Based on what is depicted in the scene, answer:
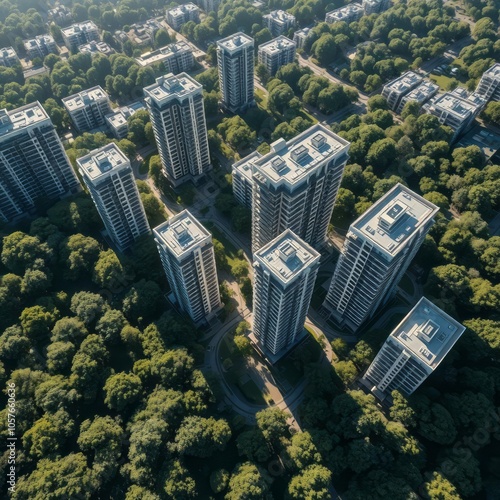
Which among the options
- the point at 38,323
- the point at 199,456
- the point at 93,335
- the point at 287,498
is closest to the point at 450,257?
the point at 287,498

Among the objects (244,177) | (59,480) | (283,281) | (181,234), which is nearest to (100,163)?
(181,234)

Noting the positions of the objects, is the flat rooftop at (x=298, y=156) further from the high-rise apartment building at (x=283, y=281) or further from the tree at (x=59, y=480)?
the tree at (x=59, y=480)

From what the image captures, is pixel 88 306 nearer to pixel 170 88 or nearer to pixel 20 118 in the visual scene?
pixel 20 118

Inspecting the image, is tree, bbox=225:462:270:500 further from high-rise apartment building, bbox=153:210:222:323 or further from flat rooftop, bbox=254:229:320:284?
flat rooftop, bbox=254:229:320:284

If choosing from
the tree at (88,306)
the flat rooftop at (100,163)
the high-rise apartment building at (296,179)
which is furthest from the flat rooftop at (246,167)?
the tree at (88,306)

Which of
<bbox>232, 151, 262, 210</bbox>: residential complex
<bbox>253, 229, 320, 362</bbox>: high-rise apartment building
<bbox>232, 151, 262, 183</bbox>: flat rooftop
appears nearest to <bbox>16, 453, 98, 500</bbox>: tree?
<bbox>253, 229, 320, 362</bbox>: high-rise apartment building
